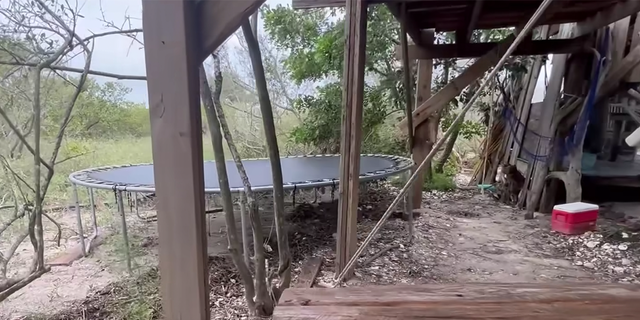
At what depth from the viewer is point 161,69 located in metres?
0.97

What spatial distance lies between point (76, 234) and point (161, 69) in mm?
3069

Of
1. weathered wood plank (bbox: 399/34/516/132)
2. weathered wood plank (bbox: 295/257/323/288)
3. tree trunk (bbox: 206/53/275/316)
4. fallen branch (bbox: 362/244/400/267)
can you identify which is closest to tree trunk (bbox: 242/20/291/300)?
tree trunk (bbox: 206/53/275/316)

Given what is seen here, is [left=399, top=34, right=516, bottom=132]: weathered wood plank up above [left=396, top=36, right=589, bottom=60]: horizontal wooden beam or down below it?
below

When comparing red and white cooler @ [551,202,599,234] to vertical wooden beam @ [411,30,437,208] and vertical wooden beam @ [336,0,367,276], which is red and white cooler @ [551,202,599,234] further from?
vertical wooden beam @ [336,0,367,276]

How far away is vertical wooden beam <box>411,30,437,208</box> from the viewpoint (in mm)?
3848

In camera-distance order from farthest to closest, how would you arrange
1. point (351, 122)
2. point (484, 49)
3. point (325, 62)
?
1. point (325, 62)
2. point (484, 49)
3. point (351, 122)

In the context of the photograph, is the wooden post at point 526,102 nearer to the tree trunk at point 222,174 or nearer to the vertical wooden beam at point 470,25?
the vertical wooden beam at point 470,25

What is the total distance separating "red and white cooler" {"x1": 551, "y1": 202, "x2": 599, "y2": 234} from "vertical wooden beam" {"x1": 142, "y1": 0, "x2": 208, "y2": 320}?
10.8 feet

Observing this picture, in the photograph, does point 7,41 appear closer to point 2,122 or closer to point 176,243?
point 2,122

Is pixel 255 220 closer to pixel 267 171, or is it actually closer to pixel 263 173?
A: pixel 263 173

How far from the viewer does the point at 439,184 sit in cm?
542

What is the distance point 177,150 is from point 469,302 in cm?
89

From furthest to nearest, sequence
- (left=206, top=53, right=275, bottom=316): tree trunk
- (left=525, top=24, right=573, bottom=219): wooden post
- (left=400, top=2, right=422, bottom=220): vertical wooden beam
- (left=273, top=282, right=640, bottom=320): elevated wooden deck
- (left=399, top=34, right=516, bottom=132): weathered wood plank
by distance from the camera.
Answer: (left=525, top=24, right=573, bottom=219): wooden post, (left=399, top=34, right=516, bottom=132): weathered wood plank, (left=400, top=2, right=422, bottom=220): vertical wooden beam, (left=206, top=53, right=275, bottom=316): tree trunk, (left=273, top=282, right=640, bottom=320): elevated wooden deck

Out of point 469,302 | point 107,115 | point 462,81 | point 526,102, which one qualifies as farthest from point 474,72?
Answer: point 107,115
